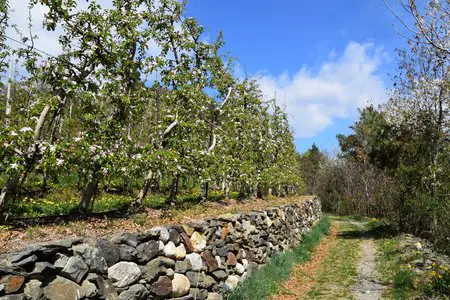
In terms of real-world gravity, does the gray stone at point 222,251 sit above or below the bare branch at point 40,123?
below

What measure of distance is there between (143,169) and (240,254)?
2.63 m

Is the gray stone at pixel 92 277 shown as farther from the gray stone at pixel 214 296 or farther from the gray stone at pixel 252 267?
the gray stone at pixel 252 267

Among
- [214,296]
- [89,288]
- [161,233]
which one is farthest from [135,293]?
[214,296]

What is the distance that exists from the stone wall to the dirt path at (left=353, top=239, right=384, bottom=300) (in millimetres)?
2221

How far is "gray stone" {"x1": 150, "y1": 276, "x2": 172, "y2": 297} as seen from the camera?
480 centimetres

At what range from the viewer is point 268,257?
372 inches

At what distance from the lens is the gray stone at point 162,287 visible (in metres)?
4.80

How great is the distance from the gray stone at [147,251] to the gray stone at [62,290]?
1000mm

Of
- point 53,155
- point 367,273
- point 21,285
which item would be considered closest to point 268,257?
point 367,273

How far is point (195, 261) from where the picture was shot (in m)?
5.82

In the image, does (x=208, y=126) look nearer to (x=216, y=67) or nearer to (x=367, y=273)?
(x=216, y=67)

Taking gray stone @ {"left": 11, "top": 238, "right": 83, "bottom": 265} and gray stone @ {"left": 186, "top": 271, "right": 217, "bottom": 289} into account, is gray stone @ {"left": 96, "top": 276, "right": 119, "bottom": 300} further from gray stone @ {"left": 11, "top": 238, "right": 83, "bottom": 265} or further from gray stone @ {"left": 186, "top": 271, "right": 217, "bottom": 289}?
gray stone @ {"left": 186, "top": 271, "right": 217, "bottom": 289}

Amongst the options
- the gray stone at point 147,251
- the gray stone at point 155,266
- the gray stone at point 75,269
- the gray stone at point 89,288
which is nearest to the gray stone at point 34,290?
the gray stone at point 75,269

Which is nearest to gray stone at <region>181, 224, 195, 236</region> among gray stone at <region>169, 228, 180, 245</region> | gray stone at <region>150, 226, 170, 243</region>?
gray stone at <region>169, 228, 180, 245</region>
